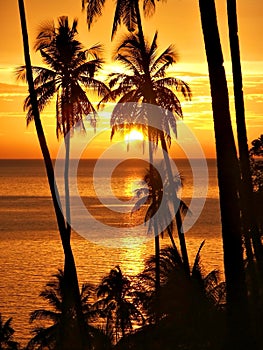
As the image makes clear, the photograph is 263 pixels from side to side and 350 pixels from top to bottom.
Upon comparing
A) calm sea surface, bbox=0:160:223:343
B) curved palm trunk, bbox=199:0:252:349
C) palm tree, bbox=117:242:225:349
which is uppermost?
curved palm trunk, bbox=199:0:252:349

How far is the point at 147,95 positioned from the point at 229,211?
2268 centimetres

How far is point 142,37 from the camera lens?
37.5 metres

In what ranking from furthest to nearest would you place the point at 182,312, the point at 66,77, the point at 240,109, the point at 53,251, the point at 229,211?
the point at 53,251 < the point at 66,77 < the point at 240,109 < the point at 182,312 < the point at 229,211

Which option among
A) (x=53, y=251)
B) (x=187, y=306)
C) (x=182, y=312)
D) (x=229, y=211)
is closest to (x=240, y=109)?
(x=187, y=306)

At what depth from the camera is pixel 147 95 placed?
38969 millimetres

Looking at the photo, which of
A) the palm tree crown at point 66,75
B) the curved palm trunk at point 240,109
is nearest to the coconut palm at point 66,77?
the palm tree crown at point 66,75

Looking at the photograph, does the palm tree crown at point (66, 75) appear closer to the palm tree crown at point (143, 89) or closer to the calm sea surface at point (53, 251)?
the palm tree crown at point (143, 89)

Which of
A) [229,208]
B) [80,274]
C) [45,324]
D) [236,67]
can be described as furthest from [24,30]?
[80,274]

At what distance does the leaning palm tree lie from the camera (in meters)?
38.7

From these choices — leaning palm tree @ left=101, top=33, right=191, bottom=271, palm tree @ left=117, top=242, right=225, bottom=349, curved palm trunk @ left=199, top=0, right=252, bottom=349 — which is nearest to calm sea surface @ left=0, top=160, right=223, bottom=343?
leaning palm tree @ left=101, top=33, right=191, bottom=271

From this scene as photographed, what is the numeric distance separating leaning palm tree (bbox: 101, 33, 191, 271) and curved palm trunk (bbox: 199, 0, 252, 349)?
20.9 metres

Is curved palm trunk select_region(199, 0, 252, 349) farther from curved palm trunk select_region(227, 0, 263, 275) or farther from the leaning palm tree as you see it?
the leaning palm tree

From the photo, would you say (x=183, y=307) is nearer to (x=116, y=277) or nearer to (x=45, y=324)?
(x=116, y=277)

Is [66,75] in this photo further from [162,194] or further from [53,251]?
[53,251]
